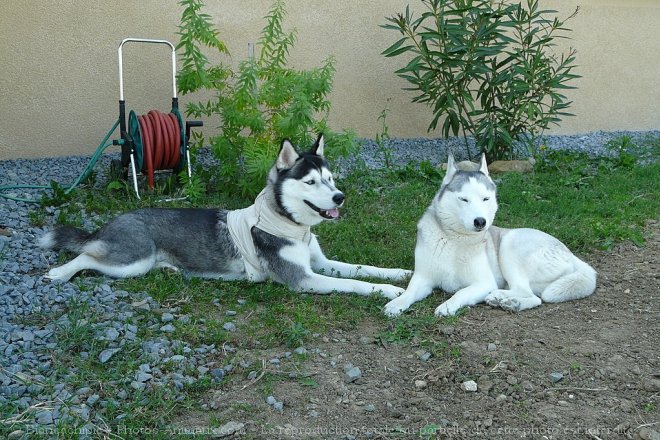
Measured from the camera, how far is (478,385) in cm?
366

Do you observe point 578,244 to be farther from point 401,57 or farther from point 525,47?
point 401,57

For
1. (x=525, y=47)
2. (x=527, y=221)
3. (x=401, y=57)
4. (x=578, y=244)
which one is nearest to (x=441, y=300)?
(x=578, y=244)

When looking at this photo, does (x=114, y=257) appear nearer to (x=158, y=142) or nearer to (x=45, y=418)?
(x=45, y=418)

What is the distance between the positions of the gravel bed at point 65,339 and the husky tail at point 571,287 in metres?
1.58

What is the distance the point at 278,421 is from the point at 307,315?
1.16 meters

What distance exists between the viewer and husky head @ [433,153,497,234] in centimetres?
448

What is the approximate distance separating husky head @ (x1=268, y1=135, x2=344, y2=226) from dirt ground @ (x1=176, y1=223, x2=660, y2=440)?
0.91 metres

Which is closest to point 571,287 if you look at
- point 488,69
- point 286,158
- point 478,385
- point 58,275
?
point 478,385

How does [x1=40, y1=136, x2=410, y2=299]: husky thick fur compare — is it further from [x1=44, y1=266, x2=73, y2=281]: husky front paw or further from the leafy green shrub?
the leafy green shrub

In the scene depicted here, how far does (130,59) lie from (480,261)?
5069mm

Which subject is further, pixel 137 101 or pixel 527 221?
pixel 137 101

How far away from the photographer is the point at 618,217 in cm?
643

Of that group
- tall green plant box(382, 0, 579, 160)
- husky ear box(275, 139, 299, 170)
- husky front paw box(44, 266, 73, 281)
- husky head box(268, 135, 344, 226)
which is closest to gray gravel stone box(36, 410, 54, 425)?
husky front paw box(44, 266, 73, 281)

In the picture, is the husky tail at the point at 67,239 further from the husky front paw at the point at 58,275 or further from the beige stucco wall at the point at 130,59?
the beige stucco wall at the point at 130,59
